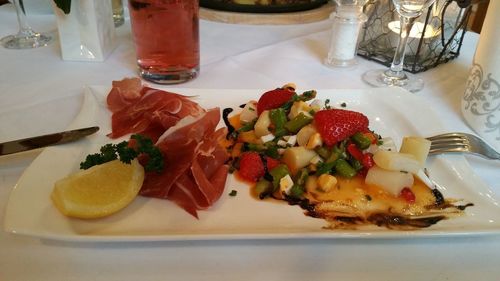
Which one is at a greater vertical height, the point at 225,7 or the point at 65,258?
the point at 225,7

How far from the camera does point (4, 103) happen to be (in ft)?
3.29

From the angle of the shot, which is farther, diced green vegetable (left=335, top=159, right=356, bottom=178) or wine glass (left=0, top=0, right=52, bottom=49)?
wine glass (left=0, top=0, right=52, bottom=49)

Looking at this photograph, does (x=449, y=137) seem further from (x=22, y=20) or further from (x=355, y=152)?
(x=22, y=20)

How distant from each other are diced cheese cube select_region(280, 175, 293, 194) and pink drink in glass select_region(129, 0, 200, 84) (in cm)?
55

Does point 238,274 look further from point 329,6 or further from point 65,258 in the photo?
point 329,6

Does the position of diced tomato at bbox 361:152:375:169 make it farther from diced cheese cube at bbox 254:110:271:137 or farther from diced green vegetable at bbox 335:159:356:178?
diced cheese cube at bbox 254:110:271:137

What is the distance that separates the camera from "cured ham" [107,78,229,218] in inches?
26.9

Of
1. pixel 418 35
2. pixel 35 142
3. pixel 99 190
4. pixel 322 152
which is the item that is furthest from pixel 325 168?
pixel 418 35

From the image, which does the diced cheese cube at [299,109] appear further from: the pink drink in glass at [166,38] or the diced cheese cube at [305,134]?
the pink drink in glass at [166,38]

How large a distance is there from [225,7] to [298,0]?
0.29 m

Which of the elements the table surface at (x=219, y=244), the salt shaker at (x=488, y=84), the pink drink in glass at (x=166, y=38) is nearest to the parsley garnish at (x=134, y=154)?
the table surface at (x=219, y=244)

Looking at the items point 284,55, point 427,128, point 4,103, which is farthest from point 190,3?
point 427,128

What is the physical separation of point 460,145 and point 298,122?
0.32 meters

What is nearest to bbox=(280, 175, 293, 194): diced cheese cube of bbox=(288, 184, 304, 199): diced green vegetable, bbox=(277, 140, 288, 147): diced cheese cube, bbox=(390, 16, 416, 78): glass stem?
bbox=(288, 184, 304, 199): diced green vegetable
